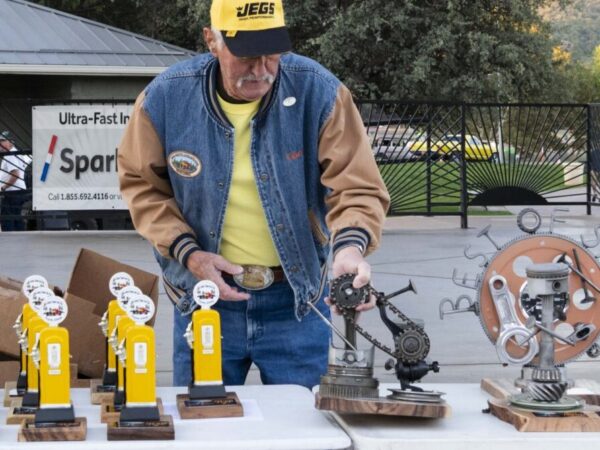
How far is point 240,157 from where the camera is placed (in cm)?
353

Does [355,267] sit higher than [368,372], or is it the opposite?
[355,267]

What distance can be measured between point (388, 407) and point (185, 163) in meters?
1.10

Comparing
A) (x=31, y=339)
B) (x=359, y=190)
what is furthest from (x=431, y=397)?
(x=31, y=339)

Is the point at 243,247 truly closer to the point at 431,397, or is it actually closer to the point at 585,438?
the point at 431,397

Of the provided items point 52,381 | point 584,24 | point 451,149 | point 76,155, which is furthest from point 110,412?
point 584,24

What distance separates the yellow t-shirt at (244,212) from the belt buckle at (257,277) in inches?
0.7

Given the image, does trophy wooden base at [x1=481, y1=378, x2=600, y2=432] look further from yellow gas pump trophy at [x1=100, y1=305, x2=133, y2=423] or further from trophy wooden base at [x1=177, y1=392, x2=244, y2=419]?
yellow gas pump trophy at [x1=100, y1=305, x2=133, y2=423]

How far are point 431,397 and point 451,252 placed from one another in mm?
9244

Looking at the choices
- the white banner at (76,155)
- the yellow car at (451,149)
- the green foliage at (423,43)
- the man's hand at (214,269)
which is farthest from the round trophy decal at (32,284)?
the green foliage at (423,43)

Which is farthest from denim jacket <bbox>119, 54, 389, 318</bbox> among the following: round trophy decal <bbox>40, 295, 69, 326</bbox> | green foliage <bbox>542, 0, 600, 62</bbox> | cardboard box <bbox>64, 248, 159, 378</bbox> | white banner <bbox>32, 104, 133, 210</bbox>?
green foliage <bbox>542, 0, 600, 62</bbox>

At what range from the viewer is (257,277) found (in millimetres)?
3592

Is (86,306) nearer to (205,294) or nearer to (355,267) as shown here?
(205,294)

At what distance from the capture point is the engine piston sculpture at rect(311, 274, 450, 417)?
110 inches

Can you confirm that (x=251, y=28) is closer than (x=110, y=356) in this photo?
Yes
